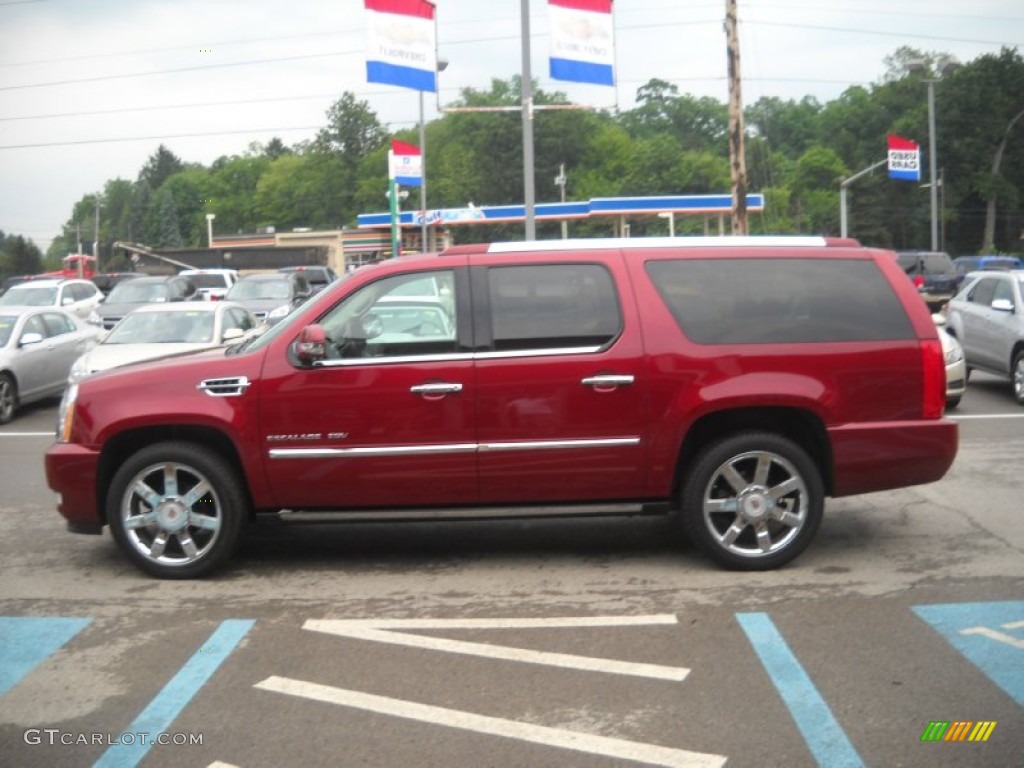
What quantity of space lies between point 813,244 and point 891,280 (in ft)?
1.67

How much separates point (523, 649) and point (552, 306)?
2.19 m

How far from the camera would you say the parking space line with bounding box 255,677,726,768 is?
14.5 feet

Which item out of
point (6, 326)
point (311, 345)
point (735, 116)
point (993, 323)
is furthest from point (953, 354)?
point (735, 116)

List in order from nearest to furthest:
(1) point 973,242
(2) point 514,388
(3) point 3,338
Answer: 1. (2) point 514,388
2. (3) point 3,338
3. (1) point 973,242

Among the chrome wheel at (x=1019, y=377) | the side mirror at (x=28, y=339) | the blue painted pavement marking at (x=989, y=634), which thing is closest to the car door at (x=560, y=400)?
the blue painted pavement marking at (x=989, y=634)

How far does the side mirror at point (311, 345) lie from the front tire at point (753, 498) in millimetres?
2275

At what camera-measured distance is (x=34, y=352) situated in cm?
1617

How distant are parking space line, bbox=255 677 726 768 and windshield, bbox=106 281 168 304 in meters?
21.0

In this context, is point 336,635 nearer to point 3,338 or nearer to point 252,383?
point 252,383

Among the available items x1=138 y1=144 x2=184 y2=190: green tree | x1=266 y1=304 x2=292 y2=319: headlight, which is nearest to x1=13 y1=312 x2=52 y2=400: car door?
x1=266 y1=304 x2=292 y2=319: headlight

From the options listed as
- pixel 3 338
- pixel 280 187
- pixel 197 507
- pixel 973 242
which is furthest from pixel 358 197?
pixel 197 507

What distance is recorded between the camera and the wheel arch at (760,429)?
713 centimetres

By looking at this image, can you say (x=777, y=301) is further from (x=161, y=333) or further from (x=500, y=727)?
(x=161, y=333)

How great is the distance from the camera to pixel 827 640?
18.9 feet
